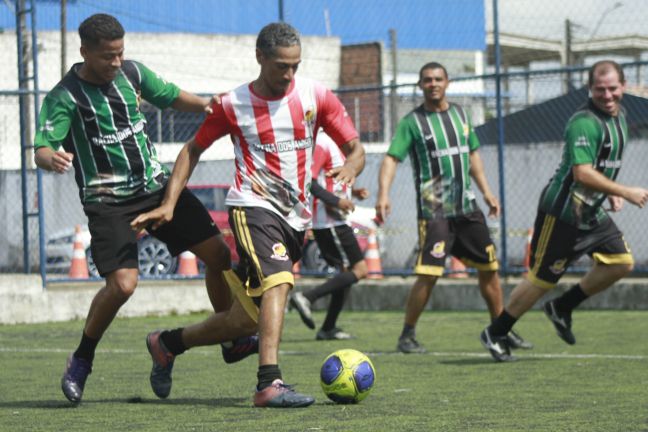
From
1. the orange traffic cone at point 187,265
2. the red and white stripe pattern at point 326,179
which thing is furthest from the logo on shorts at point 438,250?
the orange traffic cone at point 187,265

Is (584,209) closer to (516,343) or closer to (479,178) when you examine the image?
(516,343)

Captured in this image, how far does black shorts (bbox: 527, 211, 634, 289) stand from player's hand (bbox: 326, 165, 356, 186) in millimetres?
2627

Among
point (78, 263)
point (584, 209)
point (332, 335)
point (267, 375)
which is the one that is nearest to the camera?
point (267, 375)

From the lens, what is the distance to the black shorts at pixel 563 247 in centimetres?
912

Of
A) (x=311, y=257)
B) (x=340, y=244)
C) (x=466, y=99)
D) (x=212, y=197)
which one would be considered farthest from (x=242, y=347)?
(x=311, y=257)

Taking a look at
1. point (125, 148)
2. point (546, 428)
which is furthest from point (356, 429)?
point (125, 148)

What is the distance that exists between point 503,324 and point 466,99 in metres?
→ 7.47

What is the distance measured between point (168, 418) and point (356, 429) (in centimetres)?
103

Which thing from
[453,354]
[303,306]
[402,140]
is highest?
[402,140]

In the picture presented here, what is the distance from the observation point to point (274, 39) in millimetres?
6746

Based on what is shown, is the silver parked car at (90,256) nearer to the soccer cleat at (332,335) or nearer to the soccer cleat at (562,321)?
the soccer cleat at (332,335)

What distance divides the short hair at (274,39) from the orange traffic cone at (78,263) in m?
8.95

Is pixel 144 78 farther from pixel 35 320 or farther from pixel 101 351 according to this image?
pixel 35 320

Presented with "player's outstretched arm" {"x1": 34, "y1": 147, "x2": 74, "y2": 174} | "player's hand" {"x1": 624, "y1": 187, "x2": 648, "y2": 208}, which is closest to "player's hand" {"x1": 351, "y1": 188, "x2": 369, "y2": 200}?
"player's hand" {"x1": 624, "y1": 187, "x2": 648, "y2": 208}
